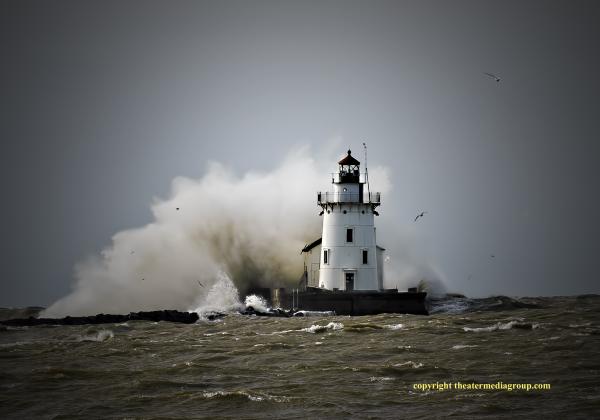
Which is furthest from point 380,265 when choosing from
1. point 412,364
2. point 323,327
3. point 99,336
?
point 412,364

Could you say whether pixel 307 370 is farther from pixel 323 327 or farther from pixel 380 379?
pixel 323 327

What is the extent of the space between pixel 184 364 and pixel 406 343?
32.6ft

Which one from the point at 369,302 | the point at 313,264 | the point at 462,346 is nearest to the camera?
the point at 462,346

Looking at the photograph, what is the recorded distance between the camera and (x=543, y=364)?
2855cm

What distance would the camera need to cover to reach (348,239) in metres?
53.9

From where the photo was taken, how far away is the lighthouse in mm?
53719

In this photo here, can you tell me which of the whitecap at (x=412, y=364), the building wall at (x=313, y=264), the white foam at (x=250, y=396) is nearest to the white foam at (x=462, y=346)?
the whitecap at (x=412, y=364)

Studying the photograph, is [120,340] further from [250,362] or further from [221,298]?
[221,298]

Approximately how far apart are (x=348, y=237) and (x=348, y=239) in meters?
0.14

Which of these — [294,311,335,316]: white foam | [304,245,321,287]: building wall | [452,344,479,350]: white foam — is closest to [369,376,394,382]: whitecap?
[452,344,479,350]: white foam

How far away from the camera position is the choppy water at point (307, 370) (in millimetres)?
23031

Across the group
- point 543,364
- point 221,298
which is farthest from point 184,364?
point 221,298

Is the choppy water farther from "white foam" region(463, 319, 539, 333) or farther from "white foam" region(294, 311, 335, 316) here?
"white foam" region(294, 311, 335, 316)

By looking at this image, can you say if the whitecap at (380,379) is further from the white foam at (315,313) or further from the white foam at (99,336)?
the white foam at (315,313)
